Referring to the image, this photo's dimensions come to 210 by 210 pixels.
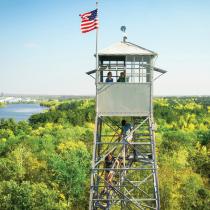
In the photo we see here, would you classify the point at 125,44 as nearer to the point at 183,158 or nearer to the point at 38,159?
the point at 38,159

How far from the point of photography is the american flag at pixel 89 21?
637 inches

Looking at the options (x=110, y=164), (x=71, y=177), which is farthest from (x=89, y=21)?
(x=71, y=177)

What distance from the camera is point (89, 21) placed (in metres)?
16.3

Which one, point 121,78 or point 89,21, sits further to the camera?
point 89,21

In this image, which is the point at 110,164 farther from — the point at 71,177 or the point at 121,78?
the point at 71,177

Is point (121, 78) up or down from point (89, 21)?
down

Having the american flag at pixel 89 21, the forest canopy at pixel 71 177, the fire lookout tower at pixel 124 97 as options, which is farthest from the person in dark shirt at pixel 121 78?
the forest canopy at pixel 71 177

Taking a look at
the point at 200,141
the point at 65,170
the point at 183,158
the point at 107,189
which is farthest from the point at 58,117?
the point at 107,189

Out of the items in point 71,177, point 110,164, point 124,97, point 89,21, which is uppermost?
point 89,21

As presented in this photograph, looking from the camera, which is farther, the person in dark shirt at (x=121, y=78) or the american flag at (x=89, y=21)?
the american flag at (x=89, y=21)

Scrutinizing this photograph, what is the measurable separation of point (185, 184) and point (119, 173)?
19134mm

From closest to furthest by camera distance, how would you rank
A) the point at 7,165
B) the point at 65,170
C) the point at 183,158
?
1. the point at 65,170
2. the point at 7,165
3. the point at 183,158

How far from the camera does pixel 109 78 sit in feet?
51.6

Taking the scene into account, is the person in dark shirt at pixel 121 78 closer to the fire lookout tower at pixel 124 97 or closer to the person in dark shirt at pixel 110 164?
the fire lookout tower at pixel 124 97
